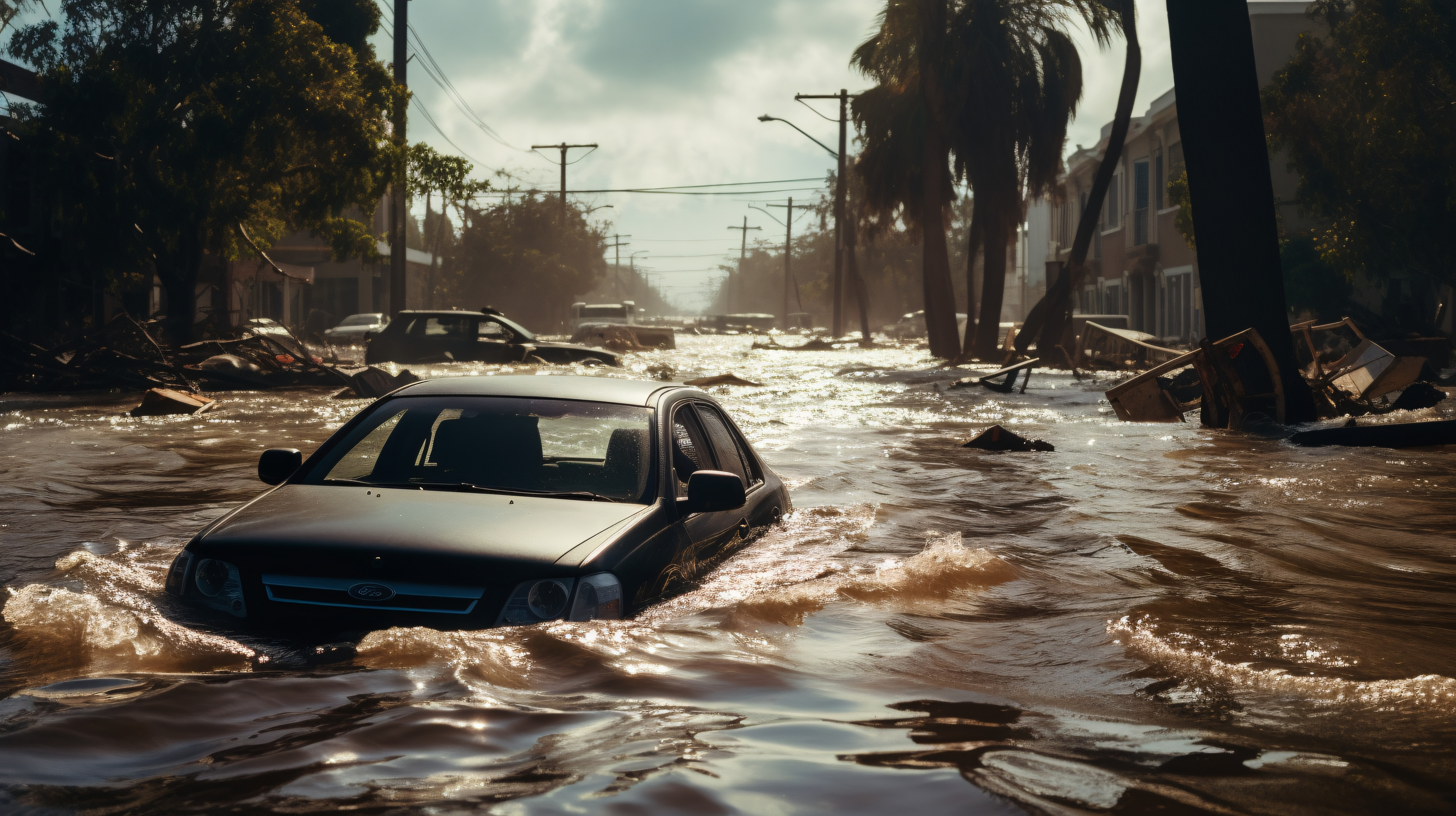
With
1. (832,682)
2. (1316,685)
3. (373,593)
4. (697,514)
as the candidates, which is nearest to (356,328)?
(697,514)

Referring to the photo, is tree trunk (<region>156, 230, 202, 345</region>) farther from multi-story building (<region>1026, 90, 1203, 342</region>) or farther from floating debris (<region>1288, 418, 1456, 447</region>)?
multi-story building (<region>1026, 90, 1203, 342</region>)

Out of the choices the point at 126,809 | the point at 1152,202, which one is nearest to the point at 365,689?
the point at 126,809

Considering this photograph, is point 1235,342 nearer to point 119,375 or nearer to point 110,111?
point 119,375

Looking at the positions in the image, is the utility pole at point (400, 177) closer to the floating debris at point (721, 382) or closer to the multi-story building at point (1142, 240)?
the floating debris at point (721, 382)

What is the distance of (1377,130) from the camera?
77.2 feet

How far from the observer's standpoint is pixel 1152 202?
4078 centimetres

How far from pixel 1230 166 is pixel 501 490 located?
12010mm

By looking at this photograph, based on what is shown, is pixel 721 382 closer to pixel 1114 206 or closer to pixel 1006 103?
pixel 1006 103

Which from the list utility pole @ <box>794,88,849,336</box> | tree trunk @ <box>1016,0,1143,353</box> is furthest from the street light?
tree trunk @ <box>1016,0,1143,353</box>

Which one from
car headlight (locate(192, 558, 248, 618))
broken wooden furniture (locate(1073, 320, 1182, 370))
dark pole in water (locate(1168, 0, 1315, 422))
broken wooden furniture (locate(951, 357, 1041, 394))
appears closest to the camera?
car headlight (locate(192, 558, 248, 618))

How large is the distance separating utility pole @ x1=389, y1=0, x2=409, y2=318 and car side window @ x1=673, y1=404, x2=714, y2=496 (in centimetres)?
1927

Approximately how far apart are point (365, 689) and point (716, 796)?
1.31 m

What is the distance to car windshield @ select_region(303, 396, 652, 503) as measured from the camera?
520 centimetres

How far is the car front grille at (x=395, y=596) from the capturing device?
13.8 ft
